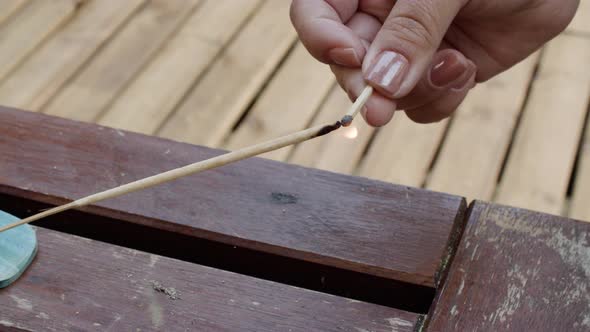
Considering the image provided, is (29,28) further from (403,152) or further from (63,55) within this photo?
(403,152)

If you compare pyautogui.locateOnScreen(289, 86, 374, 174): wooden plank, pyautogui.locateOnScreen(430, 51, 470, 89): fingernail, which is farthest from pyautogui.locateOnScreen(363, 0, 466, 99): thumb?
pyautogui.locateOnScreen(289, 86, 374, 174): wooden plank

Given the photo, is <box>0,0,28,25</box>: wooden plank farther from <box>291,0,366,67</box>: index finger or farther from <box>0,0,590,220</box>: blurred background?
<box>291,0,366,67</box>: index finger

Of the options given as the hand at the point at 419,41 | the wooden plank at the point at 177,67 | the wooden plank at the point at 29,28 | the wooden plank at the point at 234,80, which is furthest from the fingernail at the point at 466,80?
the wooden plank at the point at 29,28

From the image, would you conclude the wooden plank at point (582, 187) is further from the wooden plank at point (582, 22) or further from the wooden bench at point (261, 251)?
the wooden bench at point (261, 251)

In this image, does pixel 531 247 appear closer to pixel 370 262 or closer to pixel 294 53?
pixel 370 262

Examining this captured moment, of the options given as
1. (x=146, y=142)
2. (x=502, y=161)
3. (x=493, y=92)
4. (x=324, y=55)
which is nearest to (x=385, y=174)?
(x=502, y=161)

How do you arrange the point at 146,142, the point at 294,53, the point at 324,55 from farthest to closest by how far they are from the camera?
the point at 294,53 → the point at 324,55 → the point at 146,142

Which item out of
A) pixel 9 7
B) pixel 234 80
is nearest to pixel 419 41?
pixel 234 80
